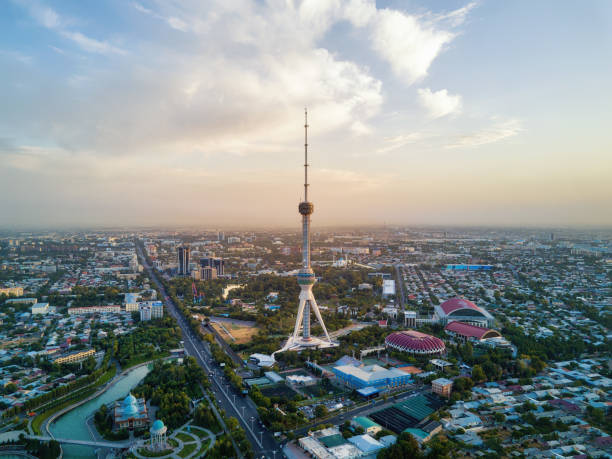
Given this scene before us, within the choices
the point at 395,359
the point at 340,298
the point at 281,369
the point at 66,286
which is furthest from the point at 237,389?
the point at 66,286

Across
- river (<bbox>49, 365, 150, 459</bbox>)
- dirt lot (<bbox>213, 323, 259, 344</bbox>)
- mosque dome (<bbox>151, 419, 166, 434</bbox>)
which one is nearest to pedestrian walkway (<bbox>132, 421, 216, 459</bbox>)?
mosque dome (<bbox>151, 419, 166, 434</bbox>)

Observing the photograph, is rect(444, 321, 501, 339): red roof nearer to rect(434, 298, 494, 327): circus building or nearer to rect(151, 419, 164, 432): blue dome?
rect(434, 298, 494, 327): circus building

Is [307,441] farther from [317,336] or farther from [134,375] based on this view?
[317,336]

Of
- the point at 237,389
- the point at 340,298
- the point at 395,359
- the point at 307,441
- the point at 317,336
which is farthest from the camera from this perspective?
the point at 340,298

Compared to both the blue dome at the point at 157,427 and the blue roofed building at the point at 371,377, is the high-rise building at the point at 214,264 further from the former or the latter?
the blue dome at the point at 157,427

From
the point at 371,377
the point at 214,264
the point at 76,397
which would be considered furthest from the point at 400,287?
the point at 76,397

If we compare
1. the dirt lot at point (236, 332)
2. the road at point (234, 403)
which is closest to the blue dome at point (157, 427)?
the road at point (234, 403)
